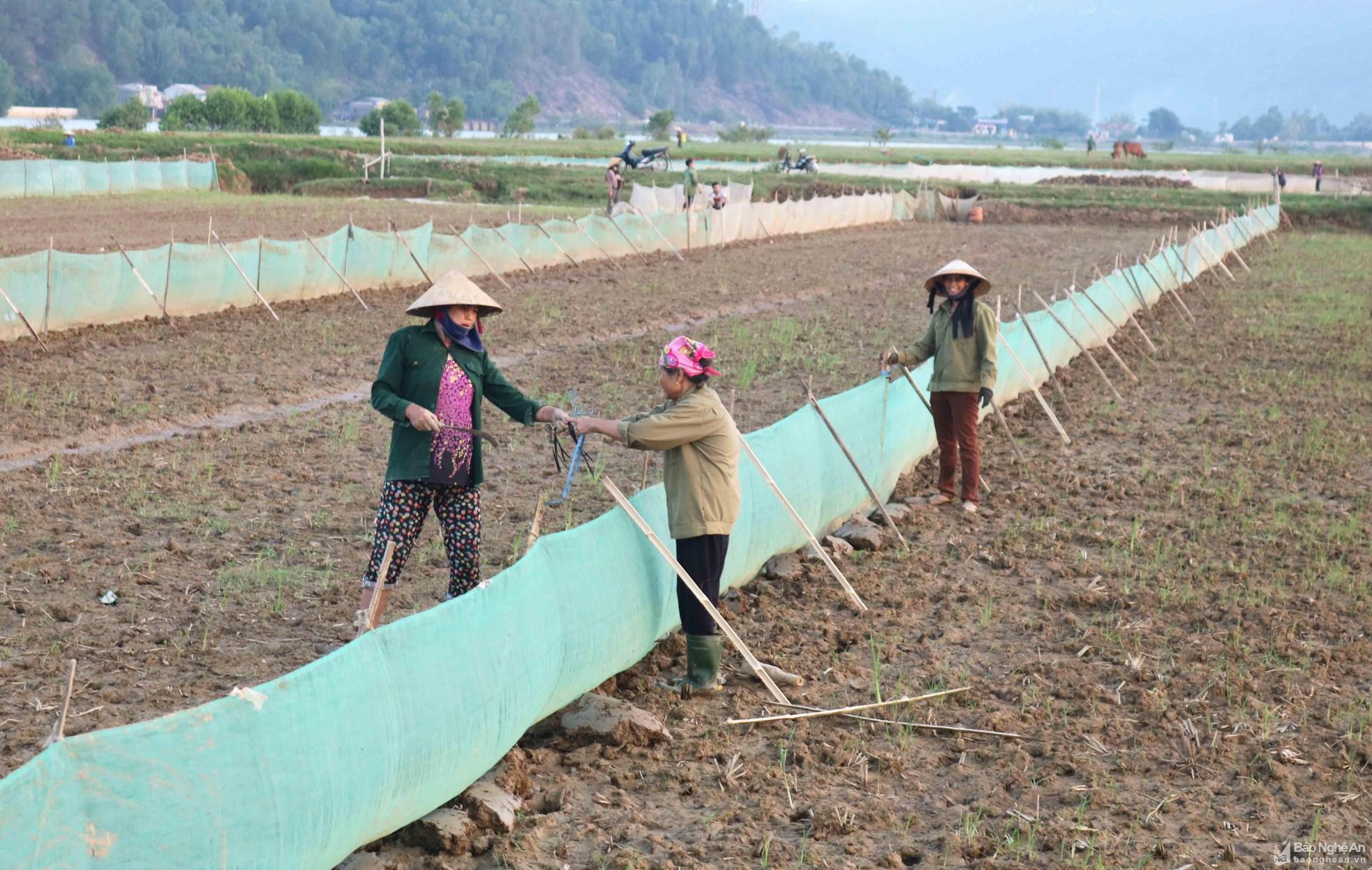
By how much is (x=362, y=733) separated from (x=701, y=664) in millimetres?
2168

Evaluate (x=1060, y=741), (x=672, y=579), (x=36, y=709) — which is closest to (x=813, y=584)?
(x=672, y=579)

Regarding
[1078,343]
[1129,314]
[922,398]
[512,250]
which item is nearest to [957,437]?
[922,398]

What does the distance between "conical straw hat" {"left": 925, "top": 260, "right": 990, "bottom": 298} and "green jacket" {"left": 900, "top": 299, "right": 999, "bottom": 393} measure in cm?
15

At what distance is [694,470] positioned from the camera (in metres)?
5.77

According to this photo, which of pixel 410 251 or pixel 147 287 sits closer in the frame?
pixel 147 287

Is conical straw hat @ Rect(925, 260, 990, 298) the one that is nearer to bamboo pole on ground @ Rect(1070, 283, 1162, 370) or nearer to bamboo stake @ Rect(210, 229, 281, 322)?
bamboo pole on ground @ Rect(1070, 283, 1162, 370)

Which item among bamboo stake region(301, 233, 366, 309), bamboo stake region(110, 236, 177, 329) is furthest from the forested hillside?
bamboo stake region(110, 236, 177, 329)

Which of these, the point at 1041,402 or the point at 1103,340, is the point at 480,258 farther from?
the point at 1041,402

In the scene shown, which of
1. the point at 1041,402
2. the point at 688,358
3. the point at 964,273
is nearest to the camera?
the point at 688,358

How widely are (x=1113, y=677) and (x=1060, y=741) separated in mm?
818

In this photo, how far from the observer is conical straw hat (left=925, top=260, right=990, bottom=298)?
28.4ft

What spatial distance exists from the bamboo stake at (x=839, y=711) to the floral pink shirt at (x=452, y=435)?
154 centimetres

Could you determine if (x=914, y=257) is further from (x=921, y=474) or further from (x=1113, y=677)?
(x=1113, y=677)

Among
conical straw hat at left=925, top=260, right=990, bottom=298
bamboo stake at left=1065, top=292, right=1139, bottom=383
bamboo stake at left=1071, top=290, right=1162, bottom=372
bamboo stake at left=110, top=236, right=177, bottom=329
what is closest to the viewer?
conical straw hat at left=925, top=260, right=990, bottom=298
